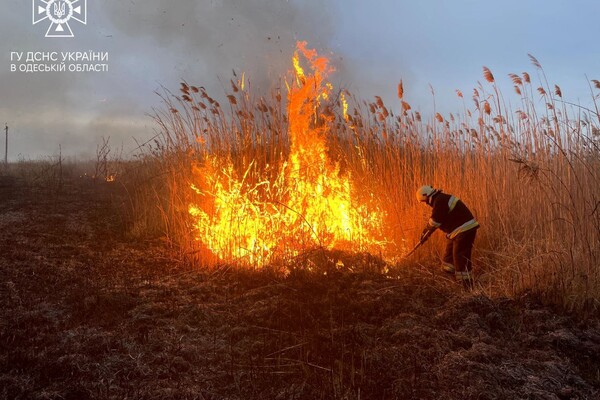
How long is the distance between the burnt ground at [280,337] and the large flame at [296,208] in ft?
1.65

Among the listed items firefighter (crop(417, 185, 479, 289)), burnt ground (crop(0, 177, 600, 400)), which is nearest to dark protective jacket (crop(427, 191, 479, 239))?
firefighter (crop(417, 185, 479, 289))

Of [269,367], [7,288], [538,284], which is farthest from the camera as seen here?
[7,288]

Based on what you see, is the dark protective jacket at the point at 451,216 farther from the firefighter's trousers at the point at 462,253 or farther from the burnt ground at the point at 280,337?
the burnt ground at the point at 280,337

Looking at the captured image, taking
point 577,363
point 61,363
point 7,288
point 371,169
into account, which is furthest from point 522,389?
point 7,288

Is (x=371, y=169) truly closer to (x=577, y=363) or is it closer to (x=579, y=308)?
(x=579, y=308)

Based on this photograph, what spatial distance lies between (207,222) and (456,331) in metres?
3.82

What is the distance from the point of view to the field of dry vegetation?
3.35m

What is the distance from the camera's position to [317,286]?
5.21 meters

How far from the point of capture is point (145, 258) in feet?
23.5

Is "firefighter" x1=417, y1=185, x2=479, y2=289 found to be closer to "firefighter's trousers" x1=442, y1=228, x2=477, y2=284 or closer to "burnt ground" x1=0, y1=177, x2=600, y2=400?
"firefighter's trousers" x1=442, y1=228, x2=477, y2=284

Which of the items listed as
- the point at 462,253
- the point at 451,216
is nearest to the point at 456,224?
the point at 451,216

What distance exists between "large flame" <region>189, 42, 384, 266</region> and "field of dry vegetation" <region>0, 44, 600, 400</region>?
3 cm

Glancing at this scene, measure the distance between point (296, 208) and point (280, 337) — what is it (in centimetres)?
271

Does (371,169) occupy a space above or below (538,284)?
above
